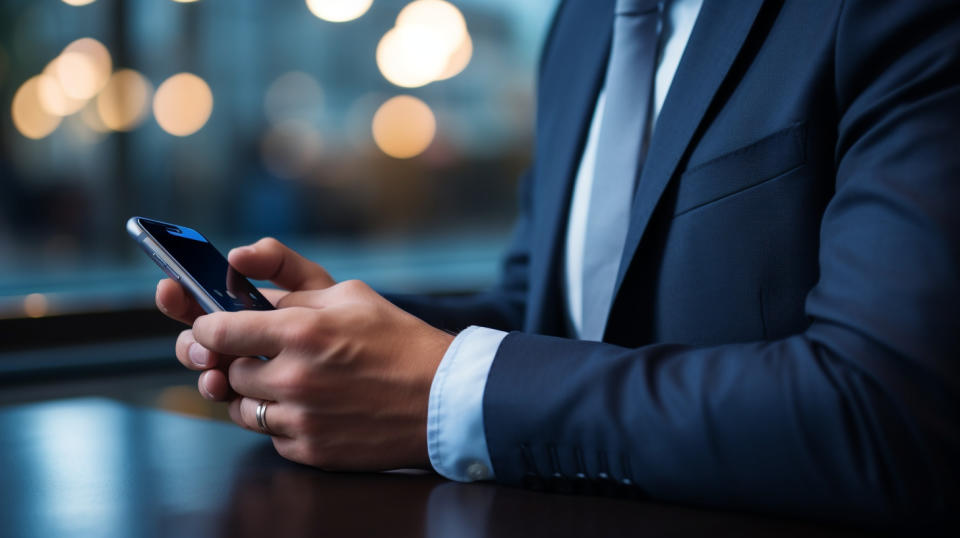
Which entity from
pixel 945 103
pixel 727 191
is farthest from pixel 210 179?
pixel 945 103

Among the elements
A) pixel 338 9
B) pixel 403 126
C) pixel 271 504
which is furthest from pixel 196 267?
pixel 403 126

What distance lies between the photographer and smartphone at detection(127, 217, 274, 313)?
680mm

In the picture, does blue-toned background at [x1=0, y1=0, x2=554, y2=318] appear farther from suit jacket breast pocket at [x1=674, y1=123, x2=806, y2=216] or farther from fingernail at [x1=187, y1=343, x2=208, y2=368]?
suit jacket breast pocket at [x1=674, y1=123, x2=806, y2=216]

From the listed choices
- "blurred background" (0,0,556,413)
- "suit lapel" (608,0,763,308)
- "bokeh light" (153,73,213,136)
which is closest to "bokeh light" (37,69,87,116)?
"blurred background" (0,0,556,413)

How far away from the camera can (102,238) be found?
2.04 m

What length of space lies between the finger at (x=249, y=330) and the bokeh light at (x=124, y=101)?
5.44 feet

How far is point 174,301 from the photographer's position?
0.78 m

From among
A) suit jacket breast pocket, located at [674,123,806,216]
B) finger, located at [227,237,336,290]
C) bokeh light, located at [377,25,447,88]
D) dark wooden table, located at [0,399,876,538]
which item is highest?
bokeh light, located at [377,25,447,88]

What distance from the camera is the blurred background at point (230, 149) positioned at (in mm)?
1823

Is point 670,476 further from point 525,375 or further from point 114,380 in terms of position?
point 114,380

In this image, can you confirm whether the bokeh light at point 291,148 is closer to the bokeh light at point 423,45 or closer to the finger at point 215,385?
the bokeh light at point 423,45

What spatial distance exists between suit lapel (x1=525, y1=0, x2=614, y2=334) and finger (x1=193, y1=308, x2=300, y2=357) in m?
0.46

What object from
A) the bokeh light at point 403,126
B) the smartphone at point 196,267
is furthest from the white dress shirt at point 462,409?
the bokeh light at point 403,126

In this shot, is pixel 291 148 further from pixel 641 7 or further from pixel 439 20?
pixel 641 7
